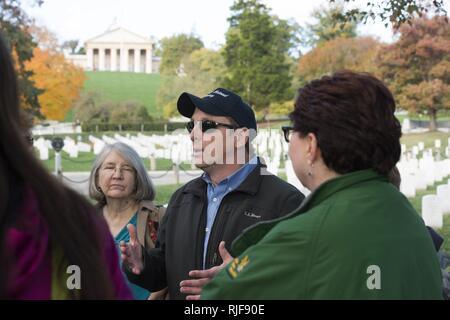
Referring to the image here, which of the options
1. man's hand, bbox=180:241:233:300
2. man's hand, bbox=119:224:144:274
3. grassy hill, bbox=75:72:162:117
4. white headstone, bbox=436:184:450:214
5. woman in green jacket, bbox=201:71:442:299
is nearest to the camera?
woman in green jacket, bbox=201:71:442:299

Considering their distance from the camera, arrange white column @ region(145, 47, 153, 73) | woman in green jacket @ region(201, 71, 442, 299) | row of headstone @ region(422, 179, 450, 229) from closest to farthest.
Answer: woman in green jacket @ region(201, 71, 442, 299)
row of headstone @ region(422, 179, 450, 229)
white column @ region(145, 47, 153, 73)

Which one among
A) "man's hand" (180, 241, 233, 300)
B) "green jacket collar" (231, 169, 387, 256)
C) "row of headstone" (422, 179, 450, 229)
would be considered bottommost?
"row of headstone" (422, 179, 450, 229)

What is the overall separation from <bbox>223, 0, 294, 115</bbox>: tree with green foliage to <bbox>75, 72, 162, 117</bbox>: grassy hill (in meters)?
24.9

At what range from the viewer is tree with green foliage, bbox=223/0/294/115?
177 feet

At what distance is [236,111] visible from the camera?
13.5ft

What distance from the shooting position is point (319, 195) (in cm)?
212

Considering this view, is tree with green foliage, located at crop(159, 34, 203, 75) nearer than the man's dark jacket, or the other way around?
the man's dark jacket

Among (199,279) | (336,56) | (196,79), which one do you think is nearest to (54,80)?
(196,79)

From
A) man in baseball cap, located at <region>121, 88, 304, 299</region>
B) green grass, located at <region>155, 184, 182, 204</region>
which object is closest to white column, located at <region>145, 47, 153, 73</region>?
green grass, located at <region>155, 184, 182, 204</region>

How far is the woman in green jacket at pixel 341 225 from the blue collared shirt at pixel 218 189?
4.70 feet

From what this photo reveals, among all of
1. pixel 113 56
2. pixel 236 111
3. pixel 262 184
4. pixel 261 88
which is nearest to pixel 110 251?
pixel 262 184

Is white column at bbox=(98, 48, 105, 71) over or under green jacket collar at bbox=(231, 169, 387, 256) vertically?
over

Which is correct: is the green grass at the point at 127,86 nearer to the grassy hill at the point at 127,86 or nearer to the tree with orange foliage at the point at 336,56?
the grassy hill at the point at 127,86

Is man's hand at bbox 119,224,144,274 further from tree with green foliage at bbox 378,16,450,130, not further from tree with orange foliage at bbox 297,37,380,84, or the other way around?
tree with orange foliage at bbox 297,37,380,84
